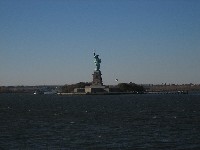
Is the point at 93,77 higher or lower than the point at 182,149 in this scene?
higher

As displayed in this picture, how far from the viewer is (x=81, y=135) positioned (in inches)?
1251

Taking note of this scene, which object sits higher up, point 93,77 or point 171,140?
point 93,77

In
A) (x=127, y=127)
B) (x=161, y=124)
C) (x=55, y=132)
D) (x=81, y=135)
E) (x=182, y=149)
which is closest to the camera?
(x=182, y=149)

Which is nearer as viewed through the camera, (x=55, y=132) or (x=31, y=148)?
(x=31, y=148)

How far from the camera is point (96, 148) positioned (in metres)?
26.0

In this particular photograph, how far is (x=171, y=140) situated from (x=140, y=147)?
3.11m

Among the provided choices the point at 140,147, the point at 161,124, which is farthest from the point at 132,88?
the point at 140,147

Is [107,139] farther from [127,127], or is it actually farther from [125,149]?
[127,127]

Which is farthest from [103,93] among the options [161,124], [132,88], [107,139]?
[107,139]

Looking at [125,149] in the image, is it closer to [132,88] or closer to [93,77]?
[93,77]

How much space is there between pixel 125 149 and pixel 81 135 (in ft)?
21.9

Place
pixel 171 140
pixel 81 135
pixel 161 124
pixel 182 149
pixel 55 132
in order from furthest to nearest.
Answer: pixel 161 124 < pixel 55 132 < pixel 81 135 < pixel 171 140 < pixel 182 149

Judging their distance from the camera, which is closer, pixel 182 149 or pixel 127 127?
pixel 182 149

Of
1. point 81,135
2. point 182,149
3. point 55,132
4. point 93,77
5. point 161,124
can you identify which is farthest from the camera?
point 93,77
